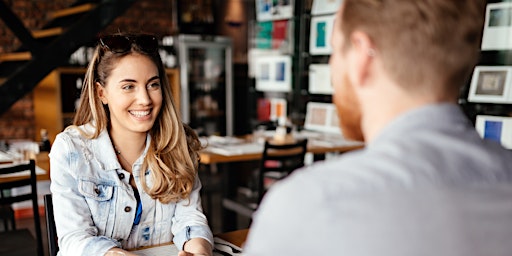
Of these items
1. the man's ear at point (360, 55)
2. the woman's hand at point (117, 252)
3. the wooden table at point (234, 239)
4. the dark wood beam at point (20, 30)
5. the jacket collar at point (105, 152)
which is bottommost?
the wooden table at point (234, 239)

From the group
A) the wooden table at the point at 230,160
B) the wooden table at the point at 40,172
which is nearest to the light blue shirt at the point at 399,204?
the wooden table at the point at 40,172

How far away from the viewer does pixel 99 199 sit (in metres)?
1.60

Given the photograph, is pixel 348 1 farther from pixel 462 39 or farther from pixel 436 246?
pixel 436 246

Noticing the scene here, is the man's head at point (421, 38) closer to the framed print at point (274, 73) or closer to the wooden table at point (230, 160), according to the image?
the wooden table at point (230, 160)

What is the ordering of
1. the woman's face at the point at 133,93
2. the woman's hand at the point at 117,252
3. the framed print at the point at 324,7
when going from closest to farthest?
the woman's hand at the point at 117,252
the woman's face at the point at 133,93
the framed print at the point at 324,7

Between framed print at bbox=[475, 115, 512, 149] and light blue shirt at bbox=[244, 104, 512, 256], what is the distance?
361cm

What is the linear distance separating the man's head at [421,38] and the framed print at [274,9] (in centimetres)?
514

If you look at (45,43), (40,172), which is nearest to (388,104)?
(40,172)

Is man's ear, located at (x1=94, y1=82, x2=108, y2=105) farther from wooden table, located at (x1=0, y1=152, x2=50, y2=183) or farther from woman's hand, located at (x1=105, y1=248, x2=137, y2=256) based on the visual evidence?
wooden table, located at (x1=0, y1=152, x2=50, y2=183)

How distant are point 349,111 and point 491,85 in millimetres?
3644

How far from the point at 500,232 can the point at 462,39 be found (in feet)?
0.93

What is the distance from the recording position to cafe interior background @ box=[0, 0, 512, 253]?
4.07m

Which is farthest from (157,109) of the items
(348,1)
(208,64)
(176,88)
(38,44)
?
(208,64)

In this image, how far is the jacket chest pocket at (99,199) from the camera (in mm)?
1583
